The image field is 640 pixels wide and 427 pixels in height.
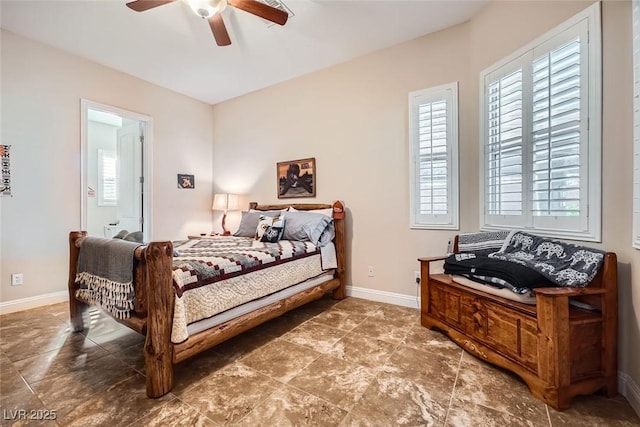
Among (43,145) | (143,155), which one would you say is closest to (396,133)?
(143,155)

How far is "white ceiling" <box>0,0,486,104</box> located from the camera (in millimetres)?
2445

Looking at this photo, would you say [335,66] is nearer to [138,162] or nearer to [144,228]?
[138,162]

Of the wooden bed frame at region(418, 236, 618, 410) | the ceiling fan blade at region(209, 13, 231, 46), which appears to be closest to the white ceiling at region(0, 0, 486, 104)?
the ceiling fan blade at region(209, 13, 231, 46)

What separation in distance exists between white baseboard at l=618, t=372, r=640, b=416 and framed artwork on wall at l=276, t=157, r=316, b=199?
2951 millimetres

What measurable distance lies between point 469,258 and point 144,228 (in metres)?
4.08

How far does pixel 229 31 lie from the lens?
2760mm

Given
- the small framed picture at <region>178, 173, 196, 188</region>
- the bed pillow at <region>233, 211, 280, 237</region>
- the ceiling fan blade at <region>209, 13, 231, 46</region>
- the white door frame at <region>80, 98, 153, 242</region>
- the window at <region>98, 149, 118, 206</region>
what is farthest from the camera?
the window at <region>98, 149, 118, 206</region>

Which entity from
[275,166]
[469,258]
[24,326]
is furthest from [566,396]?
[24,326]

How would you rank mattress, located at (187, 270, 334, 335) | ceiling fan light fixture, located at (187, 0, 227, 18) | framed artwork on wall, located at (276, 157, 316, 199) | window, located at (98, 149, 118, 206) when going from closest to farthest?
mattress, located at (187, 270, 334, 335)
ceiling fan light fixture, located at (187, 0, 227, 18)
framed artwork on wall, located at (276, 157, 316, 199)
window, located at (98, 149, 118, 206)

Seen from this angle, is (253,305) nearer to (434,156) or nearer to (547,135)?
(434,156)

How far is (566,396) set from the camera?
1424 millimetres

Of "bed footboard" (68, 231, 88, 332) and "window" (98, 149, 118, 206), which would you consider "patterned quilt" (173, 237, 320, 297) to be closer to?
"bed footboard" (68, 231, 88, 332)

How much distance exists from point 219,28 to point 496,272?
2.70 meters

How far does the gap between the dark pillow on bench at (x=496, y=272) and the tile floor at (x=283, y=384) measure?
576 mm
